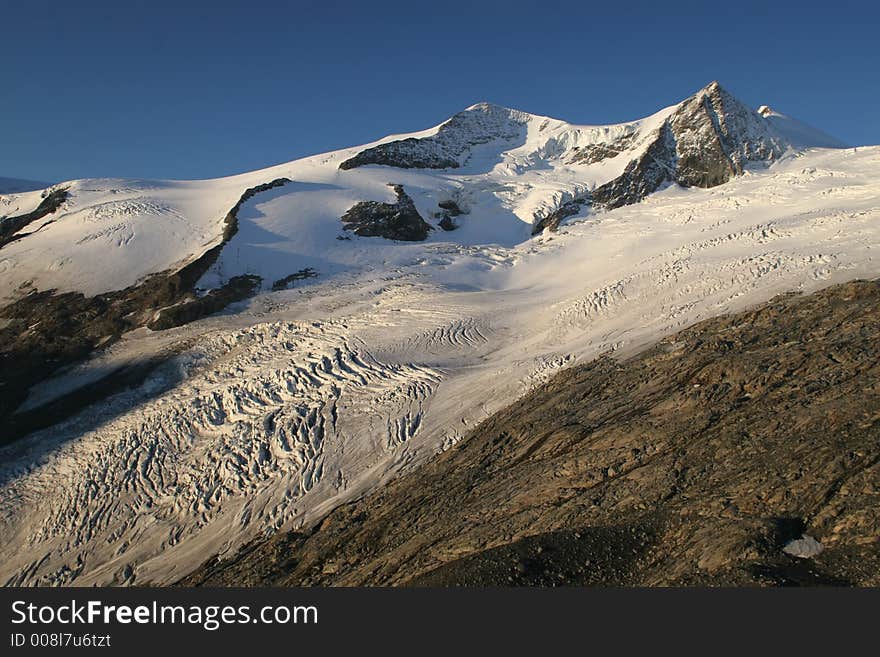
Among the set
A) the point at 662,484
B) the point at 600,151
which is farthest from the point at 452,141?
the point at 662,484

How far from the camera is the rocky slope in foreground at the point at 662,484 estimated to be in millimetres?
9602

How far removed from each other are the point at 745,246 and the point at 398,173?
33.1 m

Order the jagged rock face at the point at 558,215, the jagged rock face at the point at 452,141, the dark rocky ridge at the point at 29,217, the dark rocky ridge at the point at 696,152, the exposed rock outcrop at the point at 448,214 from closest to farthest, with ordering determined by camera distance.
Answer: the dark rocky ridge at the point at 29,217
the jagged rock face at the point at 558,215
the exposed rock outcrop at the point at 448,214
the dark rocky ridge at the point at 696,152
the jagged rock face at the point at 452,141

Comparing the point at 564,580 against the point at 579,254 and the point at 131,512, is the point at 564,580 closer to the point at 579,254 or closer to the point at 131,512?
the point at 131,512

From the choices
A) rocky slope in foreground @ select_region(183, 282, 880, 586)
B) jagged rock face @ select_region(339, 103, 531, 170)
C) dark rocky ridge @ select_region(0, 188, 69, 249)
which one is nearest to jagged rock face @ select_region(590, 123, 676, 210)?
jagged rock face @ select_region(339, 103, 531, 170)

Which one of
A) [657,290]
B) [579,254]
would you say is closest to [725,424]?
[657,290]

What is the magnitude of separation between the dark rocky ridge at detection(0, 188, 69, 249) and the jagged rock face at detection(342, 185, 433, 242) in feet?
67.7

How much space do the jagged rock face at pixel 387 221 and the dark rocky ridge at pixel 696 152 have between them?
8864 millimetres

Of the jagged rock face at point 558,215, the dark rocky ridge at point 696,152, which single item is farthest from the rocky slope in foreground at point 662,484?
the dark rocky ridge at point 696,152

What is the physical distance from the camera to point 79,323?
1101 inches

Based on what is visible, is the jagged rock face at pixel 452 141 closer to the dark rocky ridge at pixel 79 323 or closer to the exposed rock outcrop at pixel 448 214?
the exposed rock outcrop at pixel 448 214

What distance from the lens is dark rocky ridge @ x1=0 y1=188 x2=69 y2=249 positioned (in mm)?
37256

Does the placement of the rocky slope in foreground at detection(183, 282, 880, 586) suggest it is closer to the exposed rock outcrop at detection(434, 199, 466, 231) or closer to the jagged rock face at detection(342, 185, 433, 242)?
the jagged rock face at detection(342, 185, 433, 242)

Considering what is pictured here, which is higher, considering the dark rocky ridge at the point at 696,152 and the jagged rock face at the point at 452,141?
the jagged rock face at the point at 452,141
